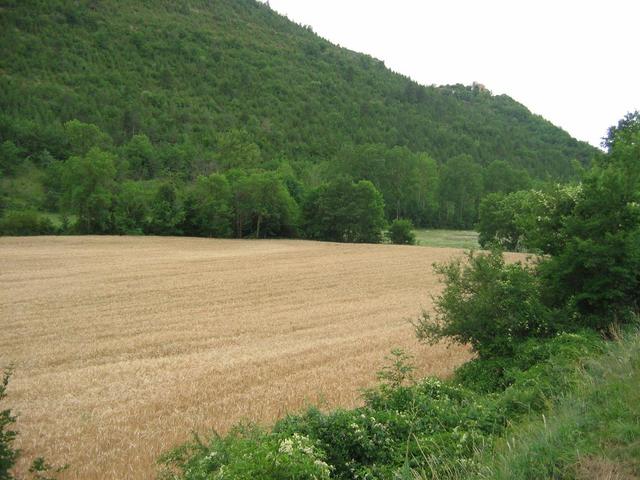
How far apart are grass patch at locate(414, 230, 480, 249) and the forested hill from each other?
33542 millimetres

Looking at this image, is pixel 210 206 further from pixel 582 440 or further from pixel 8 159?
pixel 582 440

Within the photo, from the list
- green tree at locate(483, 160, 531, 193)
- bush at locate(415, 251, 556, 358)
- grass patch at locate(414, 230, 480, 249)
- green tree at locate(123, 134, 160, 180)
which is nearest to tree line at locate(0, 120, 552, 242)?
green tree at locate(123, 134, 160, 180)

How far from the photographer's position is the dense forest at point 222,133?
56875 mm

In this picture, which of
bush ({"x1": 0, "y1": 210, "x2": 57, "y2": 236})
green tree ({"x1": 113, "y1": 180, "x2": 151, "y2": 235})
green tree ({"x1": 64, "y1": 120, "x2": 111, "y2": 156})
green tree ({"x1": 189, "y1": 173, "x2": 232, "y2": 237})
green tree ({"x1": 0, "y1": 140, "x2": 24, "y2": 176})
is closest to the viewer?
bush ({"x1": 0, "y1": 210, "x2": 57, "y2": 236})

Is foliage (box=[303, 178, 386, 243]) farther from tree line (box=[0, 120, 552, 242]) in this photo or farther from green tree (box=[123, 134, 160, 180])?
green tree (box=[123, 134, 160, 180])

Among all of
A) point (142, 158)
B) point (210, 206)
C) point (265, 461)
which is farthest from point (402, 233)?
point (265, 461)

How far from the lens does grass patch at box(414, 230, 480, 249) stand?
5772cm

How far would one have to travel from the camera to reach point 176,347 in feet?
45.6

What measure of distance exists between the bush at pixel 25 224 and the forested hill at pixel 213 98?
2867 cm

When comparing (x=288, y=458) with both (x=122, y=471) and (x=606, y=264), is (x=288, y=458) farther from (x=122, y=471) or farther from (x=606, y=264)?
(x=606, y=264)

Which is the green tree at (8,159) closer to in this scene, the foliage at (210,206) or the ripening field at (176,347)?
the foliage at (210,206)

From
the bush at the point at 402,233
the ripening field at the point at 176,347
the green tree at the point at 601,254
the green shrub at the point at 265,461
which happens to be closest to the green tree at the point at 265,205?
the bush at the point at 402,233

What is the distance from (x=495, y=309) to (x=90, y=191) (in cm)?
5366

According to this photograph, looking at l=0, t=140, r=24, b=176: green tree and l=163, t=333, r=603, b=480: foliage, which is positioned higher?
l=0, t=140, r=24, b=176: green tree
